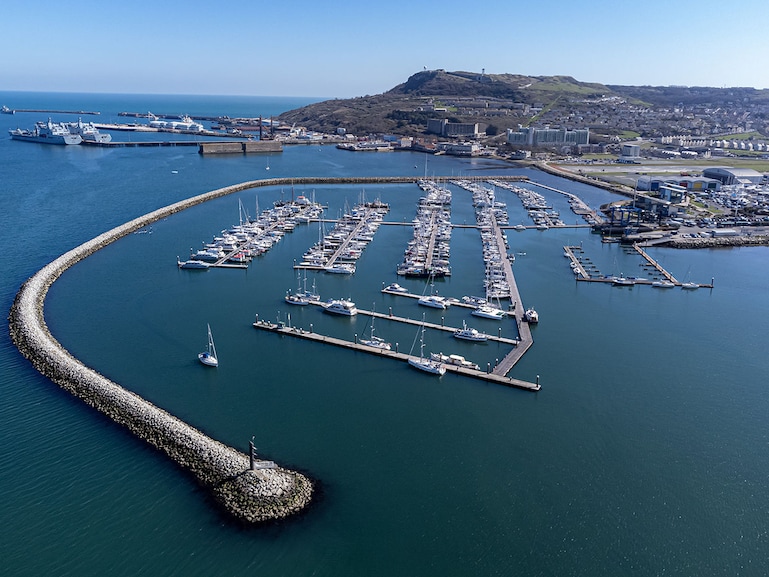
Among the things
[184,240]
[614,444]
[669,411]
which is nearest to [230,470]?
[614,444]

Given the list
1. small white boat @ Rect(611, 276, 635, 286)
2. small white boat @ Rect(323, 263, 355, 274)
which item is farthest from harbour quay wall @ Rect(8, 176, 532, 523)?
small white boat @ Rect(611, 276, 635, 286)

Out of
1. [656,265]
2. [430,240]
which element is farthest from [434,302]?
[656,265]

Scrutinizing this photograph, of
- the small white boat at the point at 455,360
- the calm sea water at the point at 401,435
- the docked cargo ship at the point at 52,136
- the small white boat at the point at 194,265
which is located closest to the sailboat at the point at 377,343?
the calm sea water at the point at 401,435

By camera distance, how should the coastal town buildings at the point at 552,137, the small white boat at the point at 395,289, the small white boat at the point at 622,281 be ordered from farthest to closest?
the coastal town buildings at the point at 552,137, the small white boat at the point at 622,281, the small white boat at the point at 395,289

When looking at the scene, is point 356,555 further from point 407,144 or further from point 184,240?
point 407,144

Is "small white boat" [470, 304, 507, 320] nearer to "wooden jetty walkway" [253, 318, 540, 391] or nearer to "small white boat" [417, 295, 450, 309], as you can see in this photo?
"small white boat" [417, 295, 450, 309]

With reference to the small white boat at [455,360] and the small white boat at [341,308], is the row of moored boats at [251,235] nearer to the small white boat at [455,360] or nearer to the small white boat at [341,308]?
the small white boat at [341,308]

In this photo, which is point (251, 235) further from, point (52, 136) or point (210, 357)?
point (52, 136)
